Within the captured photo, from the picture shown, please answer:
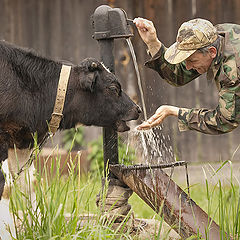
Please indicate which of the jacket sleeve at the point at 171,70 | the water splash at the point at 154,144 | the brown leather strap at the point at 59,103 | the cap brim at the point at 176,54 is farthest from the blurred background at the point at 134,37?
the cap brim at the point at 176,54

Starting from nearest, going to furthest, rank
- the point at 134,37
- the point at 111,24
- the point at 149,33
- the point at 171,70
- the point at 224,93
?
1. the point at 224,93
2. the point at 111,24
3. the point at 149,33
4. the point at 171,70
5. the point at 134,37

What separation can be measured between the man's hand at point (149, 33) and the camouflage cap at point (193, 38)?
41 centimetres

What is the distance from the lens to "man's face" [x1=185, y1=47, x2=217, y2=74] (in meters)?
4.04

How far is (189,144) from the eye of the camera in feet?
27.2

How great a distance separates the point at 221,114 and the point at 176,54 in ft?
1.76

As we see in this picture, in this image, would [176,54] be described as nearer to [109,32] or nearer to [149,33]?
[149,33]

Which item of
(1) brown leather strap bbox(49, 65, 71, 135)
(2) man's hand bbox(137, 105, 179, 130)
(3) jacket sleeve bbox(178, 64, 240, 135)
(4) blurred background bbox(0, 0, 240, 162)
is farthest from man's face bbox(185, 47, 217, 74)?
(4) blurred background bbox(0, 0, 240, 162)

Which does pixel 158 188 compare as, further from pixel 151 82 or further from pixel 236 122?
pixel 151 82

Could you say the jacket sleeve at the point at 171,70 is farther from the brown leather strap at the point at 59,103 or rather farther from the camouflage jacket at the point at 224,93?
the brown leather strap at the point at 59,103

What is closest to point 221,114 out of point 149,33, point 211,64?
point 211,64

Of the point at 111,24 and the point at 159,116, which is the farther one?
the point at 111,24

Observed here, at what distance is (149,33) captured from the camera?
4469 mm

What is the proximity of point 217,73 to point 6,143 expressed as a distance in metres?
1.74

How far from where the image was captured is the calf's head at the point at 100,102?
455cm
